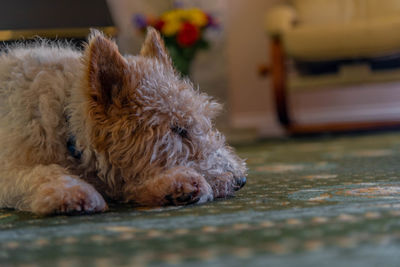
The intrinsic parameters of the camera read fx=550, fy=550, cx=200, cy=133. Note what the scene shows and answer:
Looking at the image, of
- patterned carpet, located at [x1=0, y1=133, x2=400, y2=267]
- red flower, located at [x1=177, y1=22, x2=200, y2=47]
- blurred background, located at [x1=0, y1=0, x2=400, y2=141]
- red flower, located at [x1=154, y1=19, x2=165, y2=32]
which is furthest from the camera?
red flower, located at [x1=154, y1=19, x2=165, y2=32]

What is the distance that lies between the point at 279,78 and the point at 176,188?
9.95ft

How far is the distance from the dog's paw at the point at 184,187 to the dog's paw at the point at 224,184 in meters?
0.09

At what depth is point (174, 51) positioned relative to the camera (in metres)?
4.24

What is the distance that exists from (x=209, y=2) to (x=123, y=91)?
387cm

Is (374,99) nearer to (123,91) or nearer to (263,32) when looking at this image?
(263,32)

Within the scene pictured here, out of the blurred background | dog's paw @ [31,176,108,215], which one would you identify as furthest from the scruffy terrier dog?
the blurred background

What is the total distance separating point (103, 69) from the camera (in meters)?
1.30

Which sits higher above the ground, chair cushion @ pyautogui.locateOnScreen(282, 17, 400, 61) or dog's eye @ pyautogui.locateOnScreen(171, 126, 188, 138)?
chair cushion @ pyautogui.locateOnScreen(282, 17, 400, 61)

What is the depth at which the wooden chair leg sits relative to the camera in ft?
13.7

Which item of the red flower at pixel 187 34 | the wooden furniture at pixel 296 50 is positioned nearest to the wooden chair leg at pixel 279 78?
the wooden furniture at pixel 296 50

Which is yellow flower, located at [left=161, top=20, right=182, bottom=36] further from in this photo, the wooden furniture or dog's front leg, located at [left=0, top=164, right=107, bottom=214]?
dog's front leg, located at [left=0, top=164, right=107, bottom=214]

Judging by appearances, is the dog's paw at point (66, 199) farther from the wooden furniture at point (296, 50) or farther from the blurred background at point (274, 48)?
the wooden furniture at point (296, 50)

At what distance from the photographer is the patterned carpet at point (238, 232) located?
800 millimetres

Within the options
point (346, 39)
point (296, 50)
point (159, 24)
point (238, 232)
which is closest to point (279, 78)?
point (296, 50)
